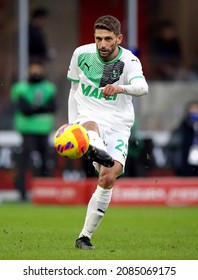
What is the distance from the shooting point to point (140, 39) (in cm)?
2148

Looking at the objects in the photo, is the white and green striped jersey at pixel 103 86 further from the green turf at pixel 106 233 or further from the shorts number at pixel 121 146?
the green turf at pixel 106 233

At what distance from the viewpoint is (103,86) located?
11.2m

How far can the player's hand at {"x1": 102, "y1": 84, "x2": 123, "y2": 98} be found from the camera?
1045 centimetres

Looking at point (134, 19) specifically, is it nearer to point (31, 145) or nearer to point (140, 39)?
point (140, 39)

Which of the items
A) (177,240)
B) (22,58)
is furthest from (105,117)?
(22,58)

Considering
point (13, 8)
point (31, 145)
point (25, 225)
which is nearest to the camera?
point (25, 225)

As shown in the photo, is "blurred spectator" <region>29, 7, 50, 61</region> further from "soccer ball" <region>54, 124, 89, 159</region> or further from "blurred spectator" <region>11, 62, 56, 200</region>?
"soccer ball" <region>54, 124, 89, 159</region>

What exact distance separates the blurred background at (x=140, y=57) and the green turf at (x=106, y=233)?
281 cm

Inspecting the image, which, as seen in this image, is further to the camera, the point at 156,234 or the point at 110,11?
the point at 110,11

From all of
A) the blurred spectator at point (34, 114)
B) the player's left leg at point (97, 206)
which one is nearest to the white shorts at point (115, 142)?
the player's left leg at point (97, 206)

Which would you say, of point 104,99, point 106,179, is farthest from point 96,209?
point 104,99

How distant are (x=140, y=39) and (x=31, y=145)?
3433mm

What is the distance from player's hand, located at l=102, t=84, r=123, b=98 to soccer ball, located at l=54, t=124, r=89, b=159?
0.43 metres

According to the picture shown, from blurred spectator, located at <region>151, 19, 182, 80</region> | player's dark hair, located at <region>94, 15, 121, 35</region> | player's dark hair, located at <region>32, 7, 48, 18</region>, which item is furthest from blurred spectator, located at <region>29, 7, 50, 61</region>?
player's dark hair, located at <region>94, 15, 121, 35</region>
